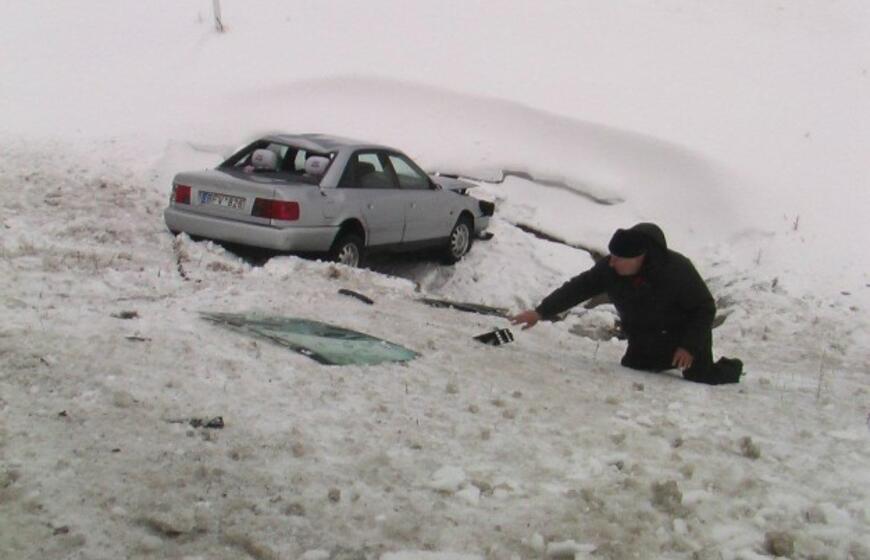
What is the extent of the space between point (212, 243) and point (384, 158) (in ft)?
7.34

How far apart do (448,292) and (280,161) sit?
9.19ft

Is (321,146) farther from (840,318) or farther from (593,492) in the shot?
(593,492)

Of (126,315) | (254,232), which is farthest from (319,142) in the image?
Result: (126,315)

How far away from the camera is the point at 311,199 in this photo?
28.1ft

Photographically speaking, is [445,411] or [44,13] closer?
[445,411]

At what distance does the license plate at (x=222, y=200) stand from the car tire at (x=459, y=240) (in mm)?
3190

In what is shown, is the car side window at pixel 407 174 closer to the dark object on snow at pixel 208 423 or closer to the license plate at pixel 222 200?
the license plate at pixel 222 200

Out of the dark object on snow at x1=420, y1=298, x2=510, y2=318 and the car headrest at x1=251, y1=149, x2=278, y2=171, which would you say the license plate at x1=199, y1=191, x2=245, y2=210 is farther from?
the dark object on snow at x1=420, y1=298, x2=510, y2=318

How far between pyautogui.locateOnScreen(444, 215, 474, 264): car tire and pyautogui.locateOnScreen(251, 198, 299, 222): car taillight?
2962 millimetres

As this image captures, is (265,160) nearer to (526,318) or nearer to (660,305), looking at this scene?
(526,318)

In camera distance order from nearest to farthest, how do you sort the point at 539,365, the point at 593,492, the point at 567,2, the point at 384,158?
1. the point at 593,492
2. the point at 539,365
3. the point at 384,158
4. the point at 567,2

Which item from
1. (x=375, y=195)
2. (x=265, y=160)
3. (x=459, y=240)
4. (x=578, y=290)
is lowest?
(x=459, y=240)

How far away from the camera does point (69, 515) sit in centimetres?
283

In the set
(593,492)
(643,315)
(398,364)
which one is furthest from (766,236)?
(593,492)
